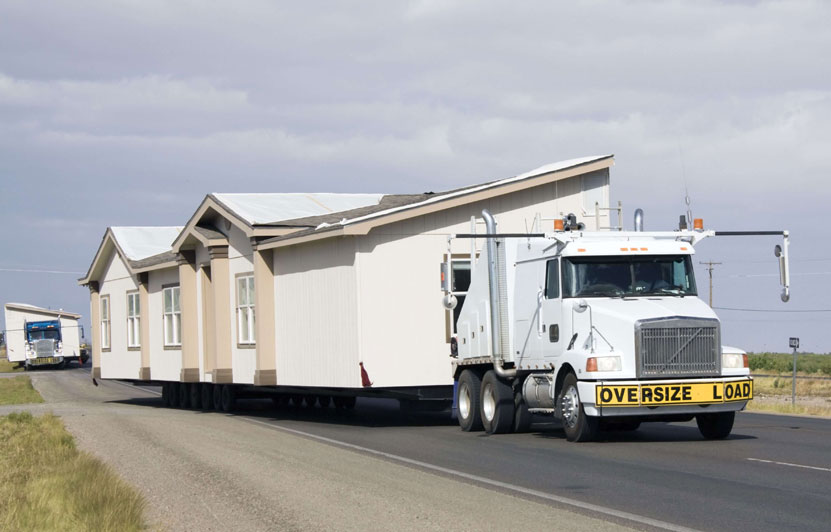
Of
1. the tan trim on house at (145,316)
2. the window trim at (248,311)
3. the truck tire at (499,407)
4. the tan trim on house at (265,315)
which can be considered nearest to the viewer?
the truck tire at (499,407)

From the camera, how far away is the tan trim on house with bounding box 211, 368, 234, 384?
101 feet

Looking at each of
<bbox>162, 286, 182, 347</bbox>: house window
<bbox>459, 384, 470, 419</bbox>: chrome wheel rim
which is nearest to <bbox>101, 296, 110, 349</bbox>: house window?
<bbox>162, 286, 182, 347</bbox>: house window

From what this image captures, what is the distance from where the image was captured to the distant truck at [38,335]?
86.8 m

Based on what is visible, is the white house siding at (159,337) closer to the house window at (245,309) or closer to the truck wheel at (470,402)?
the house window at (245,309)

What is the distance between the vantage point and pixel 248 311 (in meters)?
29.7

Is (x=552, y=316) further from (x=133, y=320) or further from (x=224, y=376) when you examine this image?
(x=133, y=320)

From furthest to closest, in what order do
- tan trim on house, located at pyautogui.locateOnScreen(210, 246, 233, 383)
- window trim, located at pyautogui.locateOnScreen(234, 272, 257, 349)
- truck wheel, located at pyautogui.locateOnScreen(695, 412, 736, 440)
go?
tan trim on house, located at pyautogui.locateOnScreen(210, 246, 233, 383) → window trim, located at pyautogui.locateOnScreen(234, 272, 257, 349) → truck wheel, located at pyautogui.locateOnScreen(695, 412, 736, 440)

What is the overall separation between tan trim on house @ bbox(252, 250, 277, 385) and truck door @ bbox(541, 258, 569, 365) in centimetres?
1133

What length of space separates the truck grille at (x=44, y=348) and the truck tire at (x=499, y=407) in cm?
7338

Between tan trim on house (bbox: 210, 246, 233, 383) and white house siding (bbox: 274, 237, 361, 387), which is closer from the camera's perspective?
white house siding (bbox: 274, 237, 361, 387)

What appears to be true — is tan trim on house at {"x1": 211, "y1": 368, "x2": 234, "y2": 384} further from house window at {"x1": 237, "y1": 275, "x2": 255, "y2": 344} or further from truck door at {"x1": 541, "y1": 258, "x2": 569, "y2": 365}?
truck door at {"x1": 541, "y1": 258, "x2": 569, "y2": 365}

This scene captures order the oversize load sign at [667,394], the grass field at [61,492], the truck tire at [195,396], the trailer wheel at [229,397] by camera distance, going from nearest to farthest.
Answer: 1. the grass field at [61,492]
2. the oversize load sign at [667,394]
3. the trailer wheel at [229,397]
4. the truck tire at [195,396]

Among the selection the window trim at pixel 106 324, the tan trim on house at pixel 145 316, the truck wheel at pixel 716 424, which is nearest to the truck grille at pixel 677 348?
the truck wheel at pixel 716 424

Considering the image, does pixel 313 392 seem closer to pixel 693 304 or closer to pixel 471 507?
pixel 693 304
